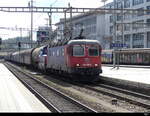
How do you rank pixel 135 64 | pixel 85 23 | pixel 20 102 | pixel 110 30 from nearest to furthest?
pixel 20 102, pixel 135 64, pixel 110 30, pixel 85 23

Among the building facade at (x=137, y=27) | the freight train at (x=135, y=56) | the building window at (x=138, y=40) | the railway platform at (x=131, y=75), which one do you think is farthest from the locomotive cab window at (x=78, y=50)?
the building window at (x=138, y=40)

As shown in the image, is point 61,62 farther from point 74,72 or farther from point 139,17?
point 139,17

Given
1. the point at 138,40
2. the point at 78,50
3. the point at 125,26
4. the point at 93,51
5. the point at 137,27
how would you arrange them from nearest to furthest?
the point at 78,50 < the point at 93,51 < the point at 137,27 < the point at 138,40 < the point at 125,26

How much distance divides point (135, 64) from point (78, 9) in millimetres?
19068

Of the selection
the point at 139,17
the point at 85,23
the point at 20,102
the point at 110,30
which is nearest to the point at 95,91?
the point at 20,102

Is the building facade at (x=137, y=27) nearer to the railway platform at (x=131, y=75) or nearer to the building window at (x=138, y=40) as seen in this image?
the building window at (x=138, y=40)

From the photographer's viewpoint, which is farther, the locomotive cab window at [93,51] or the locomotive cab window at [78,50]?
the locomotive cab window at [93,51]

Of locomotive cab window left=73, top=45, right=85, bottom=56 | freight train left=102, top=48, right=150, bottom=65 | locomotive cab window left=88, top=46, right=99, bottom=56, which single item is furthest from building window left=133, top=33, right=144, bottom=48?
locomotive cab window left=73, top=45, right=85, bottom=56

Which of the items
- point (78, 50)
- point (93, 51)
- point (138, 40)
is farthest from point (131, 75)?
point (138, 40)

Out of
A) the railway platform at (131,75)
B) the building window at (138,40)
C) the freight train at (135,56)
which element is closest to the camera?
the railway platform at (131,75)

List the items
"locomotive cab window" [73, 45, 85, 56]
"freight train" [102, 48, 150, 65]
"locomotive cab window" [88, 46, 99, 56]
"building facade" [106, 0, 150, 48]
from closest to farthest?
"locomotive cab window" [73, 45, 85, 56], "locomotive cab window" [88, 46, 99, 56], "freight train" [102, 48, 150, 65], "building facade" [106, 0, 150, 48]

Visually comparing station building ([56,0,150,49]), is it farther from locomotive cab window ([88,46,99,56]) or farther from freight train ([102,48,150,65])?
locomotive cab window ([88,46,99,56])

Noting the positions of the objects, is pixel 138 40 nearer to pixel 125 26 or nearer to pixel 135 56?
pixel 125 26

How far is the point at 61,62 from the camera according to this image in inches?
1080
